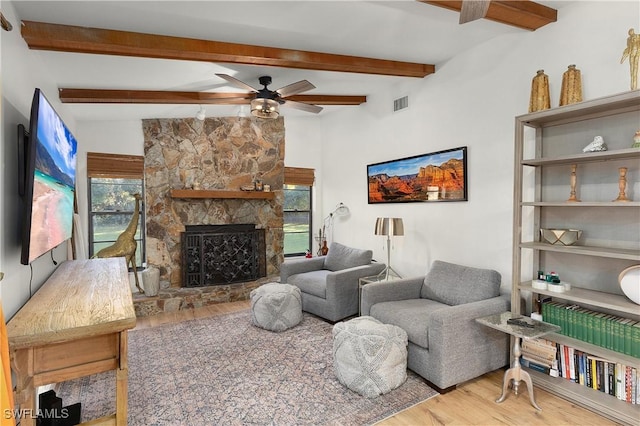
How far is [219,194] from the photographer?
4.98m

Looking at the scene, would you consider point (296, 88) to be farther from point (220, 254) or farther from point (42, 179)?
point (220, 254)

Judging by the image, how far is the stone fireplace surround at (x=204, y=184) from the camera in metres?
4.72

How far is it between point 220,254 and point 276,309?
1.75 metres

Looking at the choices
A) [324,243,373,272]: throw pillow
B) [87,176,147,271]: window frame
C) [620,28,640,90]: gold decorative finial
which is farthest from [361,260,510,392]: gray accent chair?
[87,176,147,271]: window frame

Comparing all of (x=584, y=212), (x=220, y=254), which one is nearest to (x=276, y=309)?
(x=220, y=254)

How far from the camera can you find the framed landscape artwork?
3.50 meters

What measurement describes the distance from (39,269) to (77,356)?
1189mm

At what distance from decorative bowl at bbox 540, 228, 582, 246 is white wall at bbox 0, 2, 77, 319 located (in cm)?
332

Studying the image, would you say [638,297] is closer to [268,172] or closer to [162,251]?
[268,172]

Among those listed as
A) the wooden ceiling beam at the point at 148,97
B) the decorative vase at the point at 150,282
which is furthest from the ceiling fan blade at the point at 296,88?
the decorative vase at the point at 150,282

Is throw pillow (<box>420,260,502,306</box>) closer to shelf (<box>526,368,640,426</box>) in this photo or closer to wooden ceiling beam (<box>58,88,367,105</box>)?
shelf (<box>526,368,640,426</box>)

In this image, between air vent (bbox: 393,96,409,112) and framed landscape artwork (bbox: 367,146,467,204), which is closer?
framed landscape artwork (bbox: 367,146,467,204)

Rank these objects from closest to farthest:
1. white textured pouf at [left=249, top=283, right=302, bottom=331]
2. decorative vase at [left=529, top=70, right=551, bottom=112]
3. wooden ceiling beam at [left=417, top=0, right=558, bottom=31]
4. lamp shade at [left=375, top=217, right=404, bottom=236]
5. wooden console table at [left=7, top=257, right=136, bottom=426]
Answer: wooden console table at [left=7, top=257, right=136, bottom=426] < wooden ceiling beam at [left=417, top=0, right=558, bottom=31] < decorative vase at [left=529, top=70, right=551, bottom=112] < white textured pouf at [left=249, top=283, right=302, bottom=331] < lamp shade at [left=375, top=217, right=404, bottom=236]

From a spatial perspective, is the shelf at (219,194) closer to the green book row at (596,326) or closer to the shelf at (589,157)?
the shelf at (589,157)
